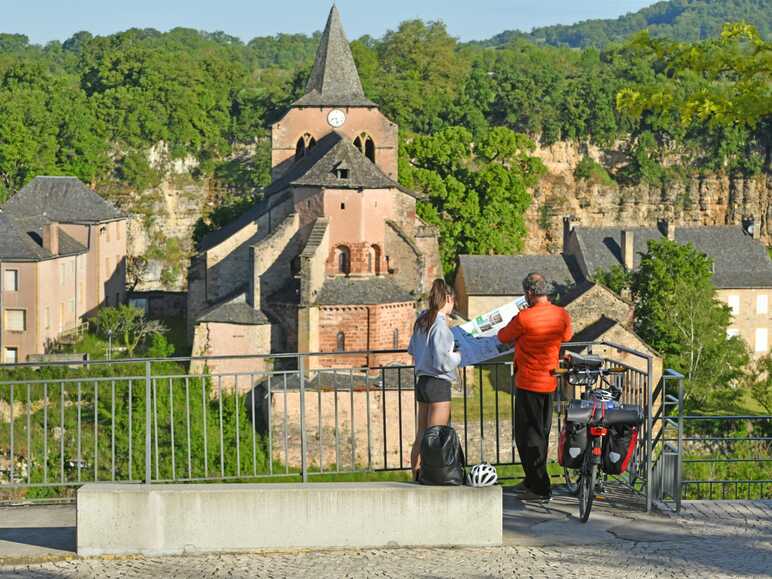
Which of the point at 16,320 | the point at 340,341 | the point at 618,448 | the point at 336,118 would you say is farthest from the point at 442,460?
the point at 336,118

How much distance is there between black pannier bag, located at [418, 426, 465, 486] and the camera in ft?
33.2

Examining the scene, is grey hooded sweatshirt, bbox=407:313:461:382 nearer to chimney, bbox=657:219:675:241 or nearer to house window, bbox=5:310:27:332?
house window, bbox=5:310:27:332

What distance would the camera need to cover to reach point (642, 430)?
12.0 m

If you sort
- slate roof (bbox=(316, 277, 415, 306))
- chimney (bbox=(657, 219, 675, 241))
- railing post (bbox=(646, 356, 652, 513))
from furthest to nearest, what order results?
chimney (bbox=(657, 219, 675, 241)) → slate roof (bbox=(316, 277, 415, 306)) → railing post (bbox=(646, 356, 652, 513))

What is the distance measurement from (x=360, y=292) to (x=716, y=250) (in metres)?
25.1

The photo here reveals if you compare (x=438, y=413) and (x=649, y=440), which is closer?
(x=438, y=413)

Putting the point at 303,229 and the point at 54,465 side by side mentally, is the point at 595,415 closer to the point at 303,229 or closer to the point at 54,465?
the point at 54,465

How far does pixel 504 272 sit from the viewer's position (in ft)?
193

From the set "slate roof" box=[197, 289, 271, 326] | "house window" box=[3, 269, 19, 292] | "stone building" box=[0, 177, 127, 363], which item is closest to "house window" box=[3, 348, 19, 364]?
"stone building" box=[0, 177, 127, 363]

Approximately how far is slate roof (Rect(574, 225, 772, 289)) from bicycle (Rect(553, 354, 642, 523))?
1948 inches

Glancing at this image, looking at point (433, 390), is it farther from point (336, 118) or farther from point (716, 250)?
point (716, 250)

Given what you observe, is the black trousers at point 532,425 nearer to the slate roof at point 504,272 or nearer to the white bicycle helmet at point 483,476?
the white bicycle helmet at point 483,476

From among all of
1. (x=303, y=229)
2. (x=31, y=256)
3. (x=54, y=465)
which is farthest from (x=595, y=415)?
(x=31, y=256)

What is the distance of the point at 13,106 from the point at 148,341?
93.7 feet
